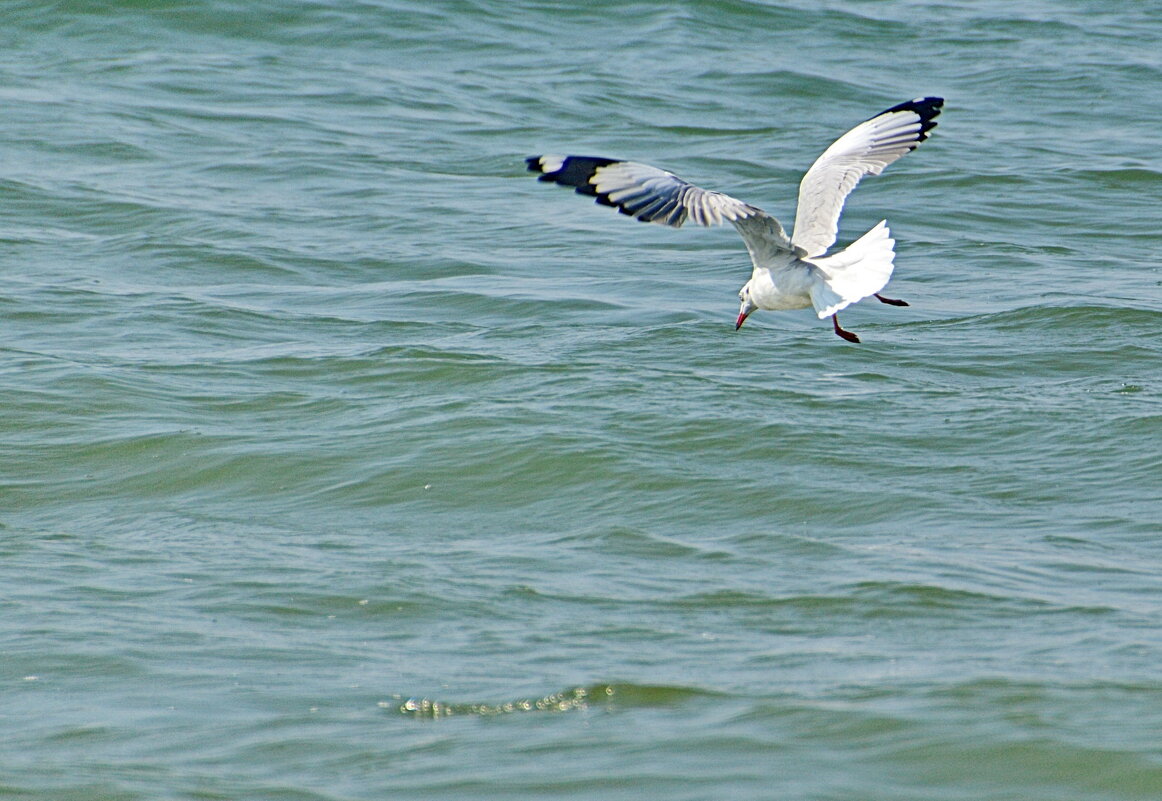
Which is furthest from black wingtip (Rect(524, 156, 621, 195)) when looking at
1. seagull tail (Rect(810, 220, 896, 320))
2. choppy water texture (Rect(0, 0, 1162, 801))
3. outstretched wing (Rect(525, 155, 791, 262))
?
choppy water texture (Rect(0, 0, 1162, 801))

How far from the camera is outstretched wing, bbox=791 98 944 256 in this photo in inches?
293

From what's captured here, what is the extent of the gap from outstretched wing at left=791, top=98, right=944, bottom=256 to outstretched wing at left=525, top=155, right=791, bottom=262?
1.19 meters

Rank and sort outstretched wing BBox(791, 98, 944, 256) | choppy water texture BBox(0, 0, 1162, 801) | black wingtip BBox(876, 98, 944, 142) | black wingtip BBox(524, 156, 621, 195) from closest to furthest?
1. choppy water texture BBox(0, 0, 1162, 801)
2. black wingtip BBox(524, 156, 621, 195)
3. outstretched wing BBox(791, 98, 944, 256)
4. black wingtip BBox(876, 98, 944, 142)

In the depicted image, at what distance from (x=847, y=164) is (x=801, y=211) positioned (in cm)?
33

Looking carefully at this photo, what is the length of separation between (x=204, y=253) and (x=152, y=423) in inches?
121

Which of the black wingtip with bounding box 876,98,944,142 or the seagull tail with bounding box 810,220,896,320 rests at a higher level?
the black wingtip with bounding box 876,98,944,142

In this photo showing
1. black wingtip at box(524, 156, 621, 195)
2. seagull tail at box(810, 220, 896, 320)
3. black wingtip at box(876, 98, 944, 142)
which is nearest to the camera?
black wingtip at box(524, 156, 621, 195)

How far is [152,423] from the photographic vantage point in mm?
7902

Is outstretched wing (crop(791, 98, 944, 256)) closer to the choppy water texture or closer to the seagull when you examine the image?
the seagull

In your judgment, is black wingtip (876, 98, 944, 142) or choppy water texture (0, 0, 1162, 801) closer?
choppy water texture (0, 0, 1162, 801)

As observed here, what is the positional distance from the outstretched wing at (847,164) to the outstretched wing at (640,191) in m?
1.19

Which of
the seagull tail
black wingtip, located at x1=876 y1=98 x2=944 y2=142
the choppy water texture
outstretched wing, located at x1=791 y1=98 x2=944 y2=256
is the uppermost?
black wingtip, located at x1=876 y1=98 x2=944 y2=142

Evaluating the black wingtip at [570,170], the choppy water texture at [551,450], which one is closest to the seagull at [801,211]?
the black wingtip at [570,170]

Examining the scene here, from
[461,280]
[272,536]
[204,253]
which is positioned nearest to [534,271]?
[461,280]
